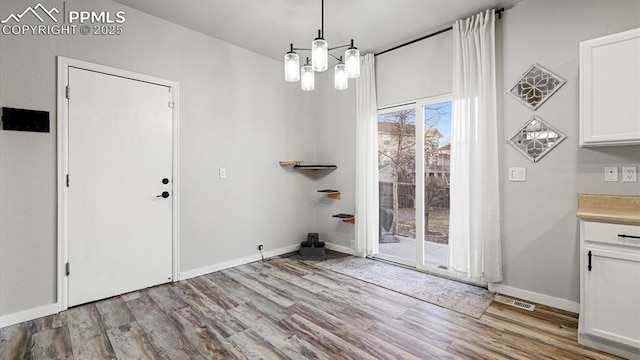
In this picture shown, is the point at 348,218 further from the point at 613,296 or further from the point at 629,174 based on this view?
the point at 629,174

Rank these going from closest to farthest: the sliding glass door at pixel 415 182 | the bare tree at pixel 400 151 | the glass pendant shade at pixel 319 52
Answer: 1. the glass pendant shade at pixel 319 52
2. the sliding glass door at pixel 415 182
3. the bare tree at pixel 400 151

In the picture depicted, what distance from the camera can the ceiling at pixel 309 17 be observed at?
2.75 meters

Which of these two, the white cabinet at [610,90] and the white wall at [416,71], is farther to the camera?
the white wall at [416,71]

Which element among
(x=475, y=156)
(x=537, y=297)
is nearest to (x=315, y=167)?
(x=475, y=156)

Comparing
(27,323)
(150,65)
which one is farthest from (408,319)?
(150,65)

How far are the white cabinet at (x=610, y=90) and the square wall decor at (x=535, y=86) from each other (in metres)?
0.41

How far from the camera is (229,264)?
143 inches

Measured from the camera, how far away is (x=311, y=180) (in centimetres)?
469

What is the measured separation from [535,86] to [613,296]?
182cm

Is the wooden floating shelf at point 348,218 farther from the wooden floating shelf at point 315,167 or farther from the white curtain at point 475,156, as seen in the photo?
the white curtain at point 475,156

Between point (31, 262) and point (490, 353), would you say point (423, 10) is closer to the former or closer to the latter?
point (490, 353)

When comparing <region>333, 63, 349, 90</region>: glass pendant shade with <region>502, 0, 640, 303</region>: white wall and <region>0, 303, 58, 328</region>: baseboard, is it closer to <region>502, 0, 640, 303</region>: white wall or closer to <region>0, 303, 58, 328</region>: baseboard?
<region>502, 0, 640, 303</region>: white wall

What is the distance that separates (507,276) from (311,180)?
116 inches

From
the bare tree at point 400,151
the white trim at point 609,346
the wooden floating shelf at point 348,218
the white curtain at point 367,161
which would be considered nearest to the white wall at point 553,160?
the white trim at point 609,346
